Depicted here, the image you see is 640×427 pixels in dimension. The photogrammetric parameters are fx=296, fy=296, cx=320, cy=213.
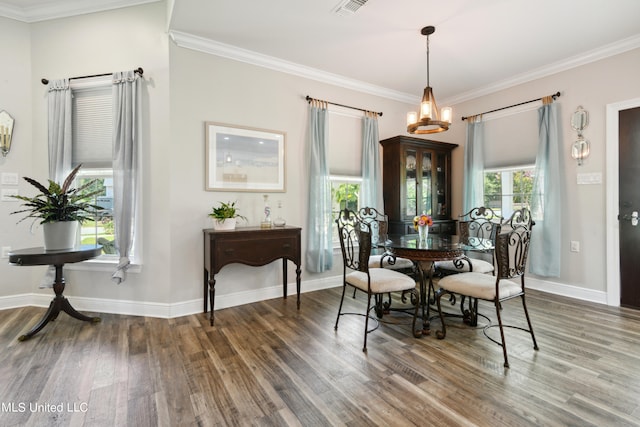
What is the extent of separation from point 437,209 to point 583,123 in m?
1.99

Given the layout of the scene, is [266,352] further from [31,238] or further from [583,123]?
[583,123]

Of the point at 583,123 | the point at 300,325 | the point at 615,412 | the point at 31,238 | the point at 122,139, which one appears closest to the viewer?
the point at 615,412

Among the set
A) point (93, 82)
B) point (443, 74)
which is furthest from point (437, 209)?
point (93, 82)

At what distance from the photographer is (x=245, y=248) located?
301cm

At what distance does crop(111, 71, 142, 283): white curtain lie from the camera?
300 cm

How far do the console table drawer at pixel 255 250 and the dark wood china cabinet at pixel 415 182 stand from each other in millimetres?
1808

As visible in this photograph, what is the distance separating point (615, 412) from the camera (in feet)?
5.30

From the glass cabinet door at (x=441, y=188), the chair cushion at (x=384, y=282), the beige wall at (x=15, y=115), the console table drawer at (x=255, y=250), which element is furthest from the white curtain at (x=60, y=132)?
the glass cabinet door at (x=441, y=188)

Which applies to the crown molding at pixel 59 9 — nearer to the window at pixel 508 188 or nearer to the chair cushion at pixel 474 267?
the chair cushion at pixel 474 267

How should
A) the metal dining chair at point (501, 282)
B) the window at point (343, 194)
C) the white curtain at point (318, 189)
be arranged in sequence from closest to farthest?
1. the metal dining chair at point (501, 282)
2. the white curtain at point (318, 189)
3. the window at point (343, 194)

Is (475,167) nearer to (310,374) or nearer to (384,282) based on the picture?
(384,282)

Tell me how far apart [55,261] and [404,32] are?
12.8 ft

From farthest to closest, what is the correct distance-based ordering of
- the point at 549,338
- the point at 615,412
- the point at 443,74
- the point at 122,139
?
the point at 443,74
the point at 122,139
the point at 549,338
the point at 615,412

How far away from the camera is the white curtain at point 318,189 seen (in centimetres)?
381
